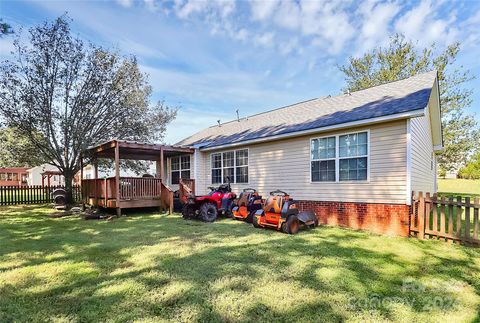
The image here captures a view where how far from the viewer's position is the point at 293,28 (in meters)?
12.5

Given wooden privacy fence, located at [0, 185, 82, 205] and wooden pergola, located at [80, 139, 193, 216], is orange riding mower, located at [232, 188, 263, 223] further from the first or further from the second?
wooden privacy fence, located at [0, 185, 82, 205]

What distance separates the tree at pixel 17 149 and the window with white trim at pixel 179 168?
23.4 feet

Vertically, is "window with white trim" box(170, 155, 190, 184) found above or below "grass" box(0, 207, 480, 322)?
above

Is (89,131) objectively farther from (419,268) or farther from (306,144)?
(419,268)

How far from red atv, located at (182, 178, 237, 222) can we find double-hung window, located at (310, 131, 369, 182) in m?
2.98

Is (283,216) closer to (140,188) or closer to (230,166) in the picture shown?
(230,166)

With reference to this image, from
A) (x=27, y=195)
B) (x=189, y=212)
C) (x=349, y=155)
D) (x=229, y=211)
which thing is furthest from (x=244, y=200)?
(x=27, y=195)

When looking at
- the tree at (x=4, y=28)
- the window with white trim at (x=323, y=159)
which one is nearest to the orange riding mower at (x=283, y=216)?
the window with white trim at (x=323, y=159)

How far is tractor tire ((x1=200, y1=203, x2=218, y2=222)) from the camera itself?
833 centimetres

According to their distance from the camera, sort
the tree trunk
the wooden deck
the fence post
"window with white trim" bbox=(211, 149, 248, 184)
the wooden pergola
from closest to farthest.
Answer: the fence post < the wooden pergola < the wooden deck < "window with white trim" bbox=(211, 149, 248, 184) < the tree trunk

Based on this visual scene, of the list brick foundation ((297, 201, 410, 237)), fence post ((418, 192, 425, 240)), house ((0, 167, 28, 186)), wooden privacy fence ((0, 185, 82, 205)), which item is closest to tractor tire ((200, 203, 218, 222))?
brick foundation ((297, 201, 410, 237))

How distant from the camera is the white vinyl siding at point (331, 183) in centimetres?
651

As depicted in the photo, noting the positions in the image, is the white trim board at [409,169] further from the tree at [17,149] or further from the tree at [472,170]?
the tree at [472,170]

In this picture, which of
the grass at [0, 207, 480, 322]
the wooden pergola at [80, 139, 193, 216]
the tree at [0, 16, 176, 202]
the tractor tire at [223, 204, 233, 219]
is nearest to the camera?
the grass at [0, 207, 480, 322]
